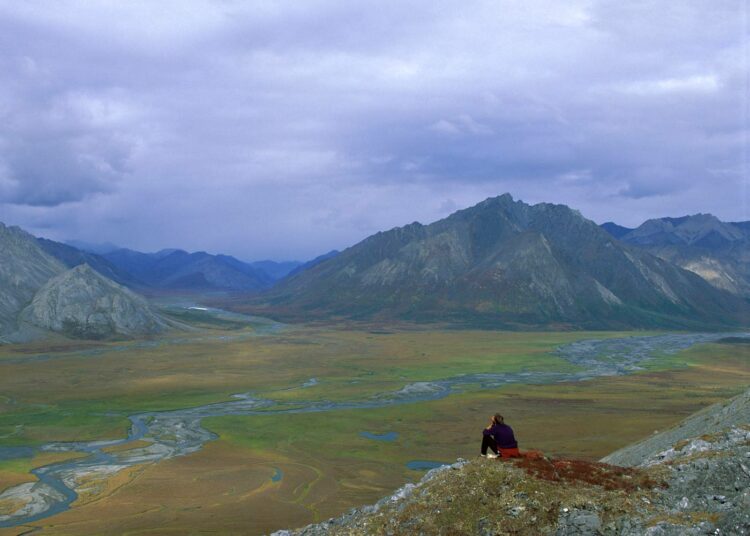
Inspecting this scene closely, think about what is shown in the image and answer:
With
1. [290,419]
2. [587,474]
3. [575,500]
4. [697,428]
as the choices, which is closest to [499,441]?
[587,474]

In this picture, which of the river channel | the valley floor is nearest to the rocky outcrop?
the valley floor

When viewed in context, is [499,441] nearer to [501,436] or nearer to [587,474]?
[501,436]

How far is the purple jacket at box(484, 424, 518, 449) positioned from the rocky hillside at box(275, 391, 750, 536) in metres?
0.91

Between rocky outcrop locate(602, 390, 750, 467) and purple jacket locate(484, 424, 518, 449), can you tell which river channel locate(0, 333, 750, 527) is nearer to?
purple jacket locate(484, 424, 518, 449)

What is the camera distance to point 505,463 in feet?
90.0

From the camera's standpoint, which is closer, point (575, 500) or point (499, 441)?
point (575, 500)

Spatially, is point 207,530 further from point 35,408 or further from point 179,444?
point 35,408

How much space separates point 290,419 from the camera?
95.8 metres

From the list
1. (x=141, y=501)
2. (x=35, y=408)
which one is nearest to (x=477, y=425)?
(x=141, y=501)

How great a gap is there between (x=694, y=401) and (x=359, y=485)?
72250 millimetres

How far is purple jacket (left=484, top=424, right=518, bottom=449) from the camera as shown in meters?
28.4

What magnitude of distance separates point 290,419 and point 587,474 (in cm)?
7384

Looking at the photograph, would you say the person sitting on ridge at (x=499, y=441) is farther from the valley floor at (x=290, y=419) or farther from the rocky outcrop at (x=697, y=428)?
the valley floor at (x=290, y=419)

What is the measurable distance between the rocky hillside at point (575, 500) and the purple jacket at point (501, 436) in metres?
0.91
